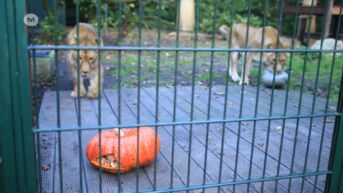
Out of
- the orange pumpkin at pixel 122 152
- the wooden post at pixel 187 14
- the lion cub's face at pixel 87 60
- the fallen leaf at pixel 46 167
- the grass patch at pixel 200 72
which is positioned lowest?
the grass patch at pixel 200 72

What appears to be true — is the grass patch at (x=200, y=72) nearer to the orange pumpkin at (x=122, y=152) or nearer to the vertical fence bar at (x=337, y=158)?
the vertical fence bar at (x=337, y=158)

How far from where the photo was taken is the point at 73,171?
9.46ft

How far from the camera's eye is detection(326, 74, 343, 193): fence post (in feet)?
8.27

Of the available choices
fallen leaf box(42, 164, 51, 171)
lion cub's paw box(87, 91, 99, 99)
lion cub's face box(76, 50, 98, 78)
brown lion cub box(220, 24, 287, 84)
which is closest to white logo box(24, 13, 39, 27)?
fallen leaf box(42, 164, 51, 171)

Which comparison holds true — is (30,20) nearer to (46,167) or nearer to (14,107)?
(14,107)

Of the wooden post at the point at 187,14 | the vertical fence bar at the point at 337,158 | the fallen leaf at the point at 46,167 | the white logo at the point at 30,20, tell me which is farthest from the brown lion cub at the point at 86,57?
the wooden post at the point at 187,14

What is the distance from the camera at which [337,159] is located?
256 cm

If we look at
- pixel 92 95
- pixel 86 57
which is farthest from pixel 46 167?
pixel 92 95

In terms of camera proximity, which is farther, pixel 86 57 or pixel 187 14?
pixel 187 14

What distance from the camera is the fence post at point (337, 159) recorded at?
2.52 meters

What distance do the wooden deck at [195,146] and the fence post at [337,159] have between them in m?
0.16

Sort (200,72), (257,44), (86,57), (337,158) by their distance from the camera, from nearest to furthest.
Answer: (337,158) → (86,57) → (257,44) → (200,72)

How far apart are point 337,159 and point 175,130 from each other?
185 centimetres

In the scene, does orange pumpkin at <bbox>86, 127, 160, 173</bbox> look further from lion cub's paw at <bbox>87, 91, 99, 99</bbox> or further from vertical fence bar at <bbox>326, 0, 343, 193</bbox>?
lion cub's paw at <bbox>87, 91, 99, 99</bbox>
